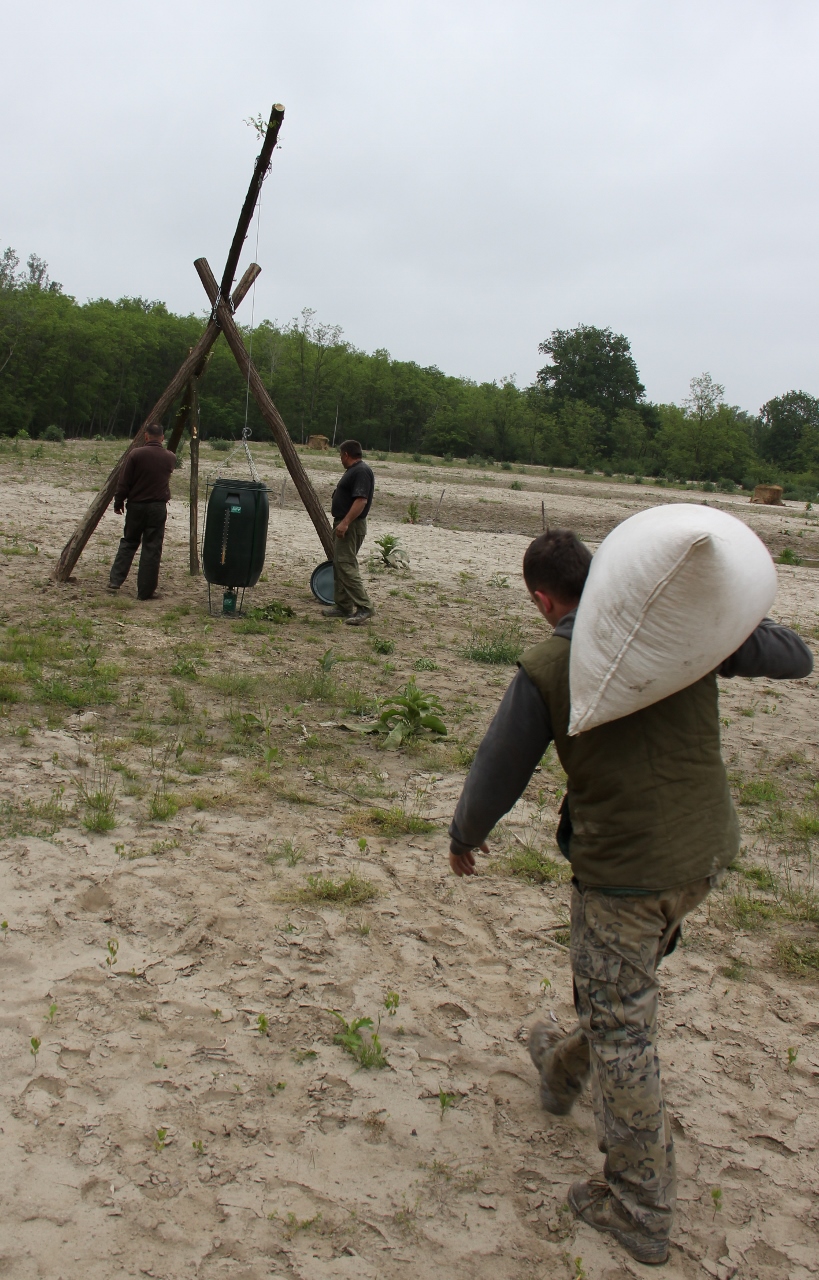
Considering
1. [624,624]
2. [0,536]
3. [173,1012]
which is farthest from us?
[0,536]

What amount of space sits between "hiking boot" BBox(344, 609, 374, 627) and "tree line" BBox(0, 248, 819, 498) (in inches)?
2005

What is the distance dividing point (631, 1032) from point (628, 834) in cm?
52

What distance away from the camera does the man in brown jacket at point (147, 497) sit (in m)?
9.80

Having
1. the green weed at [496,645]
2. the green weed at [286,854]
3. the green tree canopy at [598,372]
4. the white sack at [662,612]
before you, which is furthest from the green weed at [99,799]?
the green tree canopy at [598,372]

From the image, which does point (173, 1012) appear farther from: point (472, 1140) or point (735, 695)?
point (735, 695)

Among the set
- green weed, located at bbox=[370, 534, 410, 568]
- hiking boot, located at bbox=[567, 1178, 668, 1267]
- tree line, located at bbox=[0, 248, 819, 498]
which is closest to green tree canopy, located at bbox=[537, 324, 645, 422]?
tree line, located at bbox=[0, 248, 819, 498]

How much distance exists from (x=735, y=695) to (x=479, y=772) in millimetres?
6308

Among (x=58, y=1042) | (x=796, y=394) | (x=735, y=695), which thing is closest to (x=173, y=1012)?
(x=58, y=1042)

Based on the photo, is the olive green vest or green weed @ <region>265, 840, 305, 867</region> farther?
green weed @ <region>265, 840, 305, 867</region>

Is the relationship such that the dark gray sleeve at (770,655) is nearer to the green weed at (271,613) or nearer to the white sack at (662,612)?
the white sack at (662,612)

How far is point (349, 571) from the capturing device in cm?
1021

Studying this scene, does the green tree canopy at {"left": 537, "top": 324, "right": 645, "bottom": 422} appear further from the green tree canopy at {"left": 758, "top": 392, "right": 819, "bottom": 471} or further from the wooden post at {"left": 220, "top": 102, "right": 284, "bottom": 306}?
the wooden post at {"left": 220, "top": 102, "right": 284, "bottom": 306}

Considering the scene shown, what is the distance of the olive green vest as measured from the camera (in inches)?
96.6

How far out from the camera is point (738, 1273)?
2539mm
